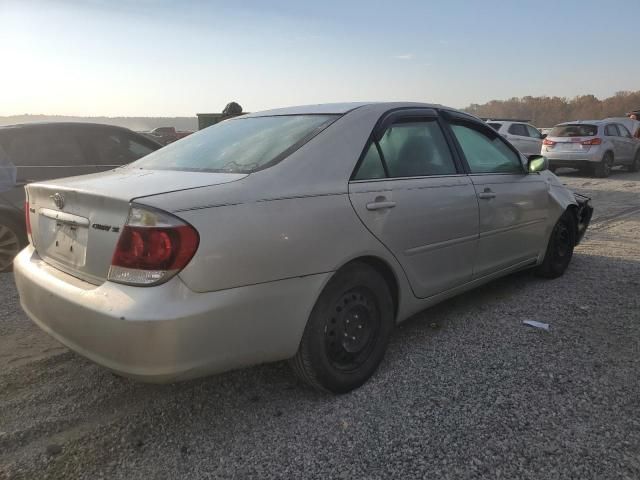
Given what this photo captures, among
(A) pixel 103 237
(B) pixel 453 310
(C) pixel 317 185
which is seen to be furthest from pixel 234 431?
(B) pixel 453 310

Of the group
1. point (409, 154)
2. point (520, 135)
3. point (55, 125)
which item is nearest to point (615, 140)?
point (520, 135)

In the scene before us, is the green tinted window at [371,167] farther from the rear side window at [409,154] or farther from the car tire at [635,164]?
the car tire at [635,164]

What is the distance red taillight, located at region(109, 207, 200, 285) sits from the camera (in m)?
2.06

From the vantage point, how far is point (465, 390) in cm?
279

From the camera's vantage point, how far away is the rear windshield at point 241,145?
2.67 meters

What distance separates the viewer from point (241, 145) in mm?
2938

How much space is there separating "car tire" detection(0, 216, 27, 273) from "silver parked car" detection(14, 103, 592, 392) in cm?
263

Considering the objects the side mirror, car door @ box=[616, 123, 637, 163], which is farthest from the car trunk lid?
car door @ box=[616, 123, 637, 163]

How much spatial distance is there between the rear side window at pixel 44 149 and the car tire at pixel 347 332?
409cm

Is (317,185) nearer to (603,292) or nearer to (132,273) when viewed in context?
(132,273)

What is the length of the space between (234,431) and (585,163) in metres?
14.6

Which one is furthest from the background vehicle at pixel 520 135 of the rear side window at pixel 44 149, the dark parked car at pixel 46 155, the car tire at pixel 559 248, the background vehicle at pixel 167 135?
the rear side window at pixel 44 149

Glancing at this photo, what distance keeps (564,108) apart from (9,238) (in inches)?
2938

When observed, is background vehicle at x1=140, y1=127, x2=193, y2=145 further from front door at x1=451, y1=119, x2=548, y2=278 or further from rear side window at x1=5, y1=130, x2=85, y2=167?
front door at x1=451, y1=119, x2=548, y2=278
